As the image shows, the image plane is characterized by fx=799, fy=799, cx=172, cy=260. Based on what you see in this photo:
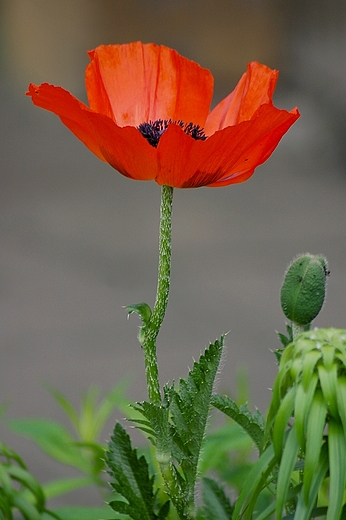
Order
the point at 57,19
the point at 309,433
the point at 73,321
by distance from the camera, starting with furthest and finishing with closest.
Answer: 1. the point at 57,19
2. the point at 73,321
3. the point at 309,433

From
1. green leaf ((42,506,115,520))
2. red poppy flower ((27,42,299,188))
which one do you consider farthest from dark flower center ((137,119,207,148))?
green leaf ((42,506,115,520))

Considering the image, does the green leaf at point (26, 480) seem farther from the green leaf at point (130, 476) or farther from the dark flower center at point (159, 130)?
the dark flower center at point (159, 130)

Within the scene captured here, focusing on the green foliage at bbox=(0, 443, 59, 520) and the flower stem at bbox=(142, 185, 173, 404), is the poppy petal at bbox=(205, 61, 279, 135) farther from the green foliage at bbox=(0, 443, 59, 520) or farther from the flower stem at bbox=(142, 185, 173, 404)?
the green foliage at bbox=(0, 443, 59, 520)

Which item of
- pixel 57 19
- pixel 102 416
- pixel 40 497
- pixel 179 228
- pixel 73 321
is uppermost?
pixel 57 19

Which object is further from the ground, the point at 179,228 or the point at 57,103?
the point at 179,228

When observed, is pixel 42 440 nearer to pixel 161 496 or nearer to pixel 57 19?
pixel 161 496

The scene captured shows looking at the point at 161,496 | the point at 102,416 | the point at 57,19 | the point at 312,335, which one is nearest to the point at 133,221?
the point at 102,416
